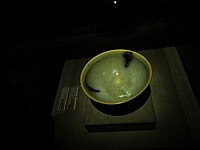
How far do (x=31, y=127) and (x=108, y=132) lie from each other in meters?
0.48

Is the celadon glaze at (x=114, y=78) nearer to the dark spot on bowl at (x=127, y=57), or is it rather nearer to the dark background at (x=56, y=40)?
the dark spot on bowl at (x=127, y=57)

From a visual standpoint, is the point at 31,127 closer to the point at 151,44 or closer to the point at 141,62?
the point at 141,62

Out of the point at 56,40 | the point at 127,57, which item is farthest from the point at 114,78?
the point at 56,40

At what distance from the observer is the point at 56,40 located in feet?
5.91

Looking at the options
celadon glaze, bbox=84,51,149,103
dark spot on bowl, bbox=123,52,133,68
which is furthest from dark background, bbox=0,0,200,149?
dark spot on bowl, bbox=123,52,133,68

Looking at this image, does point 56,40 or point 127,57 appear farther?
point 56,40

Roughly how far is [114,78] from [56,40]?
1.06m

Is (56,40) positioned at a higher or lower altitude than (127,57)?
lower

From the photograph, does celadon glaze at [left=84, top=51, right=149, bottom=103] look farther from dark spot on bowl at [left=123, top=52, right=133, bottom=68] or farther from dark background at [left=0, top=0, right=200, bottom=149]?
dark background at [left=0, top=0, right=200, bottom=149]

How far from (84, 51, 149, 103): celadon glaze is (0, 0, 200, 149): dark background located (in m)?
0.35

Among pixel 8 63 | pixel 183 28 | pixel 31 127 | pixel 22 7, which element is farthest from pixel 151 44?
pixel 22 7

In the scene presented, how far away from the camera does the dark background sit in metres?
1.15

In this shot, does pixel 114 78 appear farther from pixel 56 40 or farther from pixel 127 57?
pixel 56 40

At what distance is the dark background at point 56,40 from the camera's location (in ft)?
3.76
